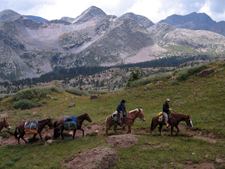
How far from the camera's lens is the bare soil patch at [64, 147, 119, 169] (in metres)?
10.00

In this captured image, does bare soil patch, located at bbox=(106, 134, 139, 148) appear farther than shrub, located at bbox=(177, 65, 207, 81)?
No

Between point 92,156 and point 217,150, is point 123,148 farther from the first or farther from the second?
point 217,150

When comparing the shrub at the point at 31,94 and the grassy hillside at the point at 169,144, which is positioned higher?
the shrub at the point at 31,94

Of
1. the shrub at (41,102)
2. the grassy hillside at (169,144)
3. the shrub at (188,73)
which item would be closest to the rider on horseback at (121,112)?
the grassy hillside at (169,144)

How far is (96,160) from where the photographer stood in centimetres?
1016

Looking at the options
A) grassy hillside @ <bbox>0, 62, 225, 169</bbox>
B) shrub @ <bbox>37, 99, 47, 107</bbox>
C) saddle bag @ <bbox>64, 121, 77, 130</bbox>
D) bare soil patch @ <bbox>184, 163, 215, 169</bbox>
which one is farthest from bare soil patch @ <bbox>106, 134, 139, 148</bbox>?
shrub @ <bbox>37, 99, 47, 107</bbox>

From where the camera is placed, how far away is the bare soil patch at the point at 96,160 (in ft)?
32.8

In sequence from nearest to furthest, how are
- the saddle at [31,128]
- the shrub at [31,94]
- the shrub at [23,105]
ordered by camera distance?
the saddle at [31,128] < the shrub at [23,105] < the shrub at [31,94]

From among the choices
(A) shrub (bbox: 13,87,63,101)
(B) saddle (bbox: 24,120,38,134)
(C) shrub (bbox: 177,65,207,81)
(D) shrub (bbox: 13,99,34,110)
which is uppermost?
(C) shrub (bbox: 177,65,207,81)

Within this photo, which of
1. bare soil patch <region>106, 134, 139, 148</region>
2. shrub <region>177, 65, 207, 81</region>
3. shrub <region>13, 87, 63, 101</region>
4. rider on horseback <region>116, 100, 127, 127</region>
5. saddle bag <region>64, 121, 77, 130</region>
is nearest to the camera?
bare soil patch <region>106, 134, 139, 148</region>

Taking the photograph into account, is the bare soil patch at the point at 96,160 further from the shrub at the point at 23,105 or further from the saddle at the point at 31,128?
the shrub at the point at 23,105

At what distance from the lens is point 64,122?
16609 millimetres

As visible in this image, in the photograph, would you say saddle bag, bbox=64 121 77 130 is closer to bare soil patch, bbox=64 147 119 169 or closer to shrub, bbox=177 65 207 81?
bare soil patch, bbox=64 147 119 169

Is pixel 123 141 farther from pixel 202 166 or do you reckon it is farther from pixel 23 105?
pixel 23 105
